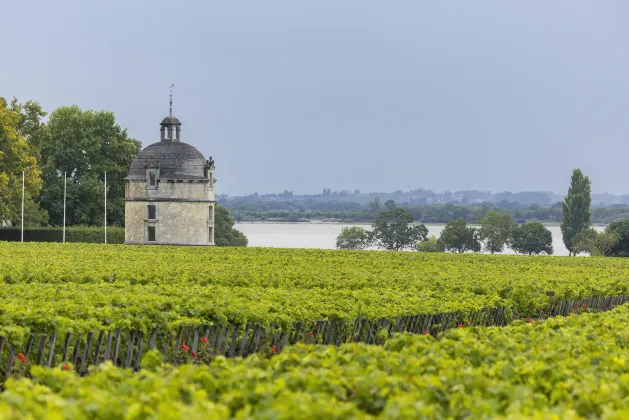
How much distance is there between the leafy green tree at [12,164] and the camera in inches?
3115

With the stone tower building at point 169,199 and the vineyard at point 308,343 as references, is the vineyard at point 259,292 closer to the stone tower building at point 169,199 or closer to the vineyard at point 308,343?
the vineyard at point 308,343

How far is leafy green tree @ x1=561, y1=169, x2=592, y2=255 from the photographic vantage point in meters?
122

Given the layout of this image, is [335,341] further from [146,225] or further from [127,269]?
[146,225]

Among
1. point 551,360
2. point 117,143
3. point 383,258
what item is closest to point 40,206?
point 117,143

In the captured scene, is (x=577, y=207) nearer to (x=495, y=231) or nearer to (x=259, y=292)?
(x=495, y=231)

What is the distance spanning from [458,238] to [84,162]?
5432 centimetres

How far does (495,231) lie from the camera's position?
145 metres

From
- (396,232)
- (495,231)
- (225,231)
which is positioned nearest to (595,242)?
(495,231)

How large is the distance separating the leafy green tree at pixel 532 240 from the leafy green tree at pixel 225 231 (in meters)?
35.2

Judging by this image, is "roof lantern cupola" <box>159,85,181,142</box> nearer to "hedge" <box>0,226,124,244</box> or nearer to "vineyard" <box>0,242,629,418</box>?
"hedge" <box>0,226,124,244</box>

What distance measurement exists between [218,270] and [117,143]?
68.4 metres

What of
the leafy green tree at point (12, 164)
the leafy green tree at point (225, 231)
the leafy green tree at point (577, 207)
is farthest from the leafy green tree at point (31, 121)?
the leafy green tree at point (577, 207)

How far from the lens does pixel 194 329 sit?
21594 millimetres

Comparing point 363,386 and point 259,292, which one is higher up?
point 363,386
